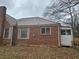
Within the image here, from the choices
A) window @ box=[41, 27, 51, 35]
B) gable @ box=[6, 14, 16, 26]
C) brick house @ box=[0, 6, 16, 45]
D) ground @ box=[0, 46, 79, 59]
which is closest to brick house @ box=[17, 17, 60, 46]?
window @ box=[41, 27, 51, 35]

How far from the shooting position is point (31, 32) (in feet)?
76.5

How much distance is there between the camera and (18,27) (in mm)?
23875

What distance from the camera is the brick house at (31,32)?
22500 mm

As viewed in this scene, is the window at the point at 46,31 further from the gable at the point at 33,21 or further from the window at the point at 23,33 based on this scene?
the window at the point at 23,33

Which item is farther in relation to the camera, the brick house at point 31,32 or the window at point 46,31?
the window at point 46,31

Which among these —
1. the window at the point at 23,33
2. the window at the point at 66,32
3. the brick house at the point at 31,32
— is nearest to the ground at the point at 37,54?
the brick house at the point at 31,32

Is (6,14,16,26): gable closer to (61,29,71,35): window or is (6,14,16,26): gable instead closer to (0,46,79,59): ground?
(61,29,71,35): window

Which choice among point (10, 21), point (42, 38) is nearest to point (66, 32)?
point (42, 38)

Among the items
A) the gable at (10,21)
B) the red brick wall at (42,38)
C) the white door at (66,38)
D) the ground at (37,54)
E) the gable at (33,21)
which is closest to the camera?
the ground at (37,54)

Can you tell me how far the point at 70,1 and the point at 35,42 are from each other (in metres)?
10.5

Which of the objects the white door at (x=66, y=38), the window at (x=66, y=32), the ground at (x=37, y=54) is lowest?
the ground at (x=37, y=54)

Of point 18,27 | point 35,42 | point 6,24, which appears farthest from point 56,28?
point 6,24

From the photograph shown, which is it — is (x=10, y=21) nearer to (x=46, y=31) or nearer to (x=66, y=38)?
(x=46, y=31)

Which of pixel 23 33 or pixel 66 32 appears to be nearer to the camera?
pixel 66 32
